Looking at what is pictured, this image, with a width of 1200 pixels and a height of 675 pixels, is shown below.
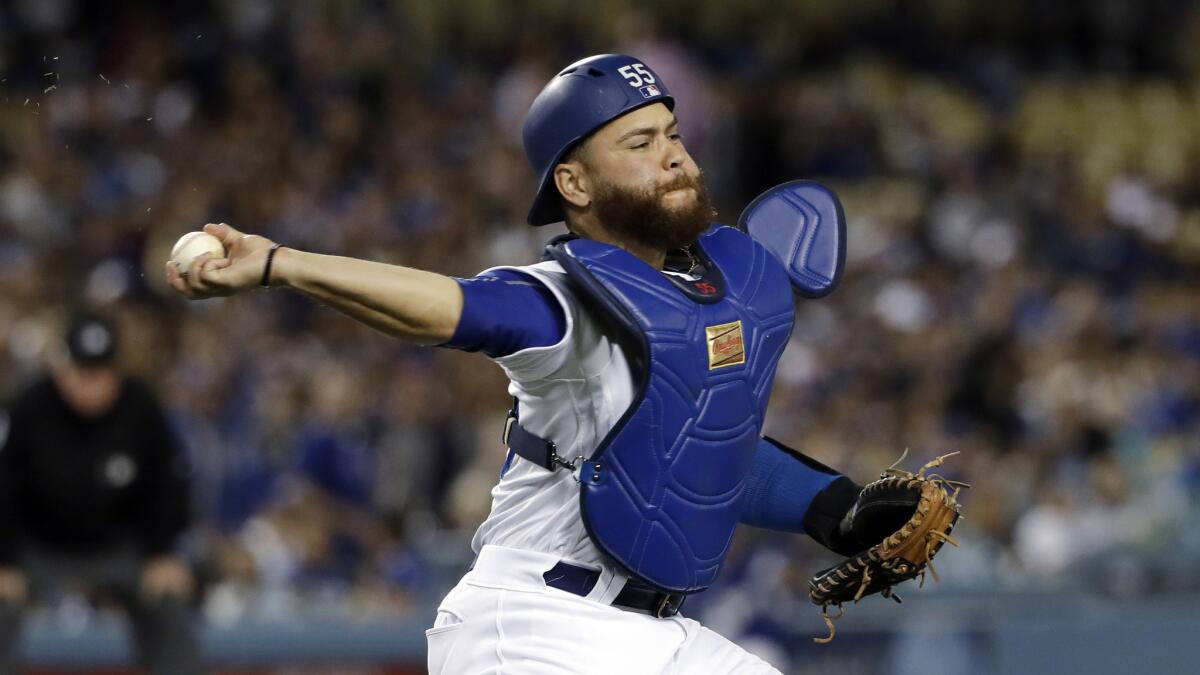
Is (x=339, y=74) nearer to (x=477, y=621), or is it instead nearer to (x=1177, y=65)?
(x=1177, y=65)

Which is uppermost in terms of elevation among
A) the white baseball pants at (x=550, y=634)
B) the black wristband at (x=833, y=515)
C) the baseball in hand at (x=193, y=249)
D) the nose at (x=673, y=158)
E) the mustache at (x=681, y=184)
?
the baseball in hand at (x=193, y=249)

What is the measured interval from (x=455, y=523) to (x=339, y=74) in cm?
505

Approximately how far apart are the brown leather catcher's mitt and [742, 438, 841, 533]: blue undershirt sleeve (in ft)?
0.48

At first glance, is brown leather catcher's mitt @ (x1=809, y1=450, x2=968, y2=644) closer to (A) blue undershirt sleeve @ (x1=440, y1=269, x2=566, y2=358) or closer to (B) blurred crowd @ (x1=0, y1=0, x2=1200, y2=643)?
(A) blue undershirt sleeve @ (x1=440, y1=269, x2=566, y2=358)

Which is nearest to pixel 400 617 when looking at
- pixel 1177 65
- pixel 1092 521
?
pixel 1092 521

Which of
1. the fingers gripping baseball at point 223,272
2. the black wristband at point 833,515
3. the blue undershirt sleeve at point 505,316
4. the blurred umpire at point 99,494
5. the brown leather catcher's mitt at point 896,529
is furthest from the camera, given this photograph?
the blurred umpire at point 99,494

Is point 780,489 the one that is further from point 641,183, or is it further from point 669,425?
point 641,183

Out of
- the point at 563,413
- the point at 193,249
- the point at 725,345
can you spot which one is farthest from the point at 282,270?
the point at 725,345

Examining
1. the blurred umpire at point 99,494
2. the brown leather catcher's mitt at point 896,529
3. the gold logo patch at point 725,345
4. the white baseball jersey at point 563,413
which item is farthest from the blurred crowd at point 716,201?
the gold logo patch at point 725,345

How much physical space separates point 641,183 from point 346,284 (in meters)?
0.84

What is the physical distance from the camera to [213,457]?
29.7 ft

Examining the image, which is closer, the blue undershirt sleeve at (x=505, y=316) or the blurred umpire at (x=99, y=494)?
the blue undershirt sleeve at (x=505, y=316)

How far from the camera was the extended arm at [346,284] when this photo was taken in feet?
10.1

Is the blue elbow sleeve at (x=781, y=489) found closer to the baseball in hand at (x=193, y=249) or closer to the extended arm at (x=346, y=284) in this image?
the extended arm at (x=346, y=284)
